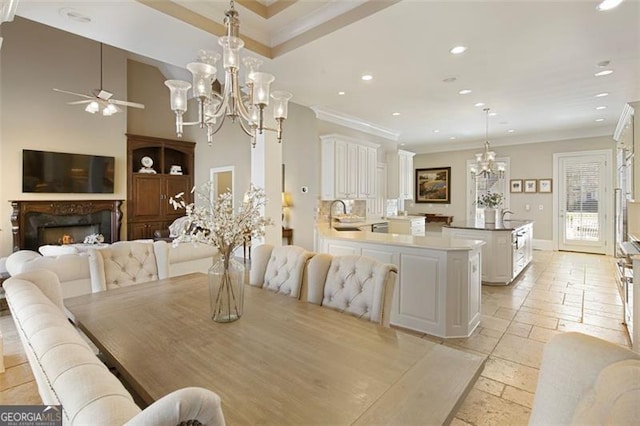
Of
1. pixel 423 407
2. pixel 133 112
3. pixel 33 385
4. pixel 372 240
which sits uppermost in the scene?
pixel 133 112

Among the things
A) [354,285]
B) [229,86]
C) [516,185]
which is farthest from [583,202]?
[229,86]

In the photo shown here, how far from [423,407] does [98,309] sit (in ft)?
6.08

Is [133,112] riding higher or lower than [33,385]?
higher

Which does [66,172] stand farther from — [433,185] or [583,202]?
[583,202]

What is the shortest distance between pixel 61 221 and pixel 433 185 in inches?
377

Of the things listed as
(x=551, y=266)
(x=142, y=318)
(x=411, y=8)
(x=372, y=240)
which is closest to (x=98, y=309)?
(x=142, y=318)

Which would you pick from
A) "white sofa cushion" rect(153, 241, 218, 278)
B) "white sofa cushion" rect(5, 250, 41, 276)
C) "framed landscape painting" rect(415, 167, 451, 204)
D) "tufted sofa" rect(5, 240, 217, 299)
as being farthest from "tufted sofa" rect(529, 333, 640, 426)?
"framed landscape painting" rect(415, 167, 451, 204)

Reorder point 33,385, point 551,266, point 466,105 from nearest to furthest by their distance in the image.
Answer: point 33,385
point 466,105
point 551,266

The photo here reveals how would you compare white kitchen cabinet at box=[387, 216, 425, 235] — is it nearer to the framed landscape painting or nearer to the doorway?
the framed landscape painting

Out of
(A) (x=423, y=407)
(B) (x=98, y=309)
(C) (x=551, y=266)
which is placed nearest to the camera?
(A) (x=423, y=407)

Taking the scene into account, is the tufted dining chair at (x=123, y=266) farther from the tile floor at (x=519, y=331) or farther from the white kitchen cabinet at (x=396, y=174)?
the white kitchen cabinet at (x=396, y=174)

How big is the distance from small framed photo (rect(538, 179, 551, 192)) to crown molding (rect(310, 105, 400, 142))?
3844 millimetres

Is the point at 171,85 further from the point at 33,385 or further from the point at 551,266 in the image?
the point at 551,266

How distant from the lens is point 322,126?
5766mm
